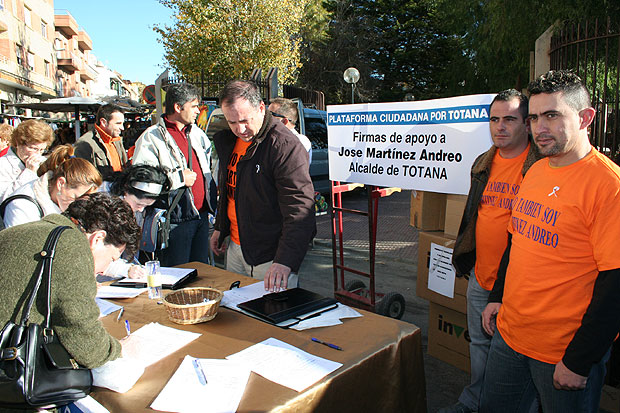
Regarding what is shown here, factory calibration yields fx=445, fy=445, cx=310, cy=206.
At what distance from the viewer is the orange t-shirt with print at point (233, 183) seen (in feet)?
9.60

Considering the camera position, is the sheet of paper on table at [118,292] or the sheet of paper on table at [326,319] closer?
the sheet of paper on table at [326,319]

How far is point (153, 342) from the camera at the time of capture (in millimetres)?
1792

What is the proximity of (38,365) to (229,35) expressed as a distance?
17828mm

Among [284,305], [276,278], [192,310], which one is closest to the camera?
[192,310]

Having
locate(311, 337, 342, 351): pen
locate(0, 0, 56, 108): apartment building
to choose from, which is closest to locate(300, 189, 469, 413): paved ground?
locate(311, 337, 342, 351): pen

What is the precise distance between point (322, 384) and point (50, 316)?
874 mm

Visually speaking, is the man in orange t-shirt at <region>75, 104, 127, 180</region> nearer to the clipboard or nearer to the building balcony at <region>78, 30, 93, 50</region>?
the clipboard

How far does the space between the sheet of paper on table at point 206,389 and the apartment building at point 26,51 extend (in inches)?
1034

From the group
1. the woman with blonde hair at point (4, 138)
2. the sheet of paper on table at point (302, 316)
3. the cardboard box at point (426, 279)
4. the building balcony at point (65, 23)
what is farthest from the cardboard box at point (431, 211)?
the building balcony at point (65, 23)

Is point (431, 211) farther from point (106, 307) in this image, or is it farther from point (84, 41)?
point (84, 41)

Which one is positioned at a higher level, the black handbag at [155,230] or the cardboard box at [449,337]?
the black handbag at [155,230]

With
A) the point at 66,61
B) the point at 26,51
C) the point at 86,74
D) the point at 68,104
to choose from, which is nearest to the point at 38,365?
the point at 68,104

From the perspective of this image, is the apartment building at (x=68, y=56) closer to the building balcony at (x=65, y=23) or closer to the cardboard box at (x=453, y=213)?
the building balcony at (x=65, y=23)

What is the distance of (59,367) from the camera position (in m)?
1.31
